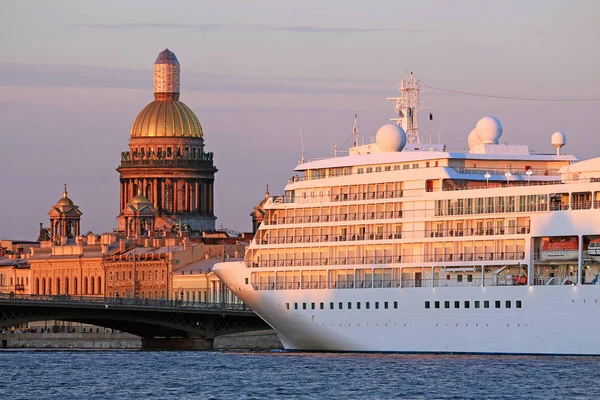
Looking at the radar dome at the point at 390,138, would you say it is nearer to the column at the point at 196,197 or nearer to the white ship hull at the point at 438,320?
the white ship hull at the point at 438,320

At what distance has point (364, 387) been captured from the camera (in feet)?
238

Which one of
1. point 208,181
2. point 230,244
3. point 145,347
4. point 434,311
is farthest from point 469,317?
point 208,181

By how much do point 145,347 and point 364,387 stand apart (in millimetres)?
49115

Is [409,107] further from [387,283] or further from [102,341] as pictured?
[102,341]

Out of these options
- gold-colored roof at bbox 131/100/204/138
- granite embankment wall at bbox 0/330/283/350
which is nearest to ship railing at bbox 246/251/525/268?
granite embankment wall at bbox 0/330/283/350

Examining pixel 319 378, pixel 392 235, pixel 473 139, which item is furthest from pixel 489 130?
pixel 319 378

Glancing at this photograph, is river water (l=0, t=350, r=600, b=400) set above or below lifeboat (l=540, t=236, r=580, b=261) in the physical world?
below

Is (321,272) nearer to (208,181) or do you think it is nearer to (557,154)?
(557,154)

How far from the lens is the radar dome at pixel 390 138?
9200 cm

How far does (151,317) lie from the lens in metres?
113

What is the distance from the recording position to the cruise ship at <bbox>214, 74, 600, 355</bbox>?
82562 mm

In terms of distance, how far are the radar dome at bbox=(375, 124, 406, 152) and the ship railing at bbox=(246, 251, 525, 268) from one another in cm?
513

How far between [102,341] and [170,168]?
64349mm

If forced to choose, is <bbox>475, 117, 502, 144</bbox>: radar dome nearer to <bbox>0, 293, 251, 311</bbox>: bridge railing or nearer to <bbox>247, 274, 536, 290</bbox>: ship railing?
<bbox>247, 274, 536, 290</bbox>: ship railing
